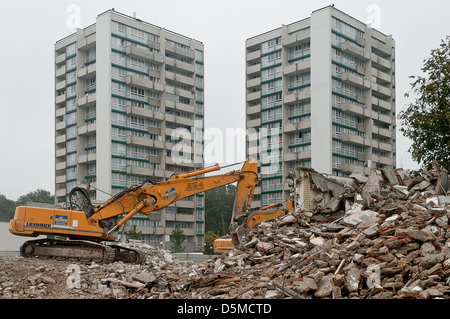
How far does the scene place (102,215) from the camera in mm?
19859

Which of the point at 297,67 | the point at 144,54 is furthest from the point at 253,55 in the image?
the point at 144,54

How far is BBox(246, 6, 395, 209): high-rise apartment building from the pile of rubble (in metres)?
47.7

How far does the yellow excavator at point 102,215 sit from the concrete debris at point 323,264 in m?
1.25

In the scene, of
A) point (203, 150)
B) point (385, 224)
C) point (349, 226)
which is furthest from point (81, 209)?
point (203, 150)

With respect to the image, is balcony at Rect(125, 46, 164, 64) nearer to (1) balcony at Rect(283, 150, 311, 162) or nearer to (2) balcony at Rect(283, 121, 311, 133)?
(2) balcony at Rect(283, 121, 311, 133)

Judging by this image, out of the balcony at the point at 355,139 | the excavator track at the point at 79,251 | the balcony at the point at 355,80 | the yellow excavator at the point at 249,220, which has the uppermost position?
the balcony at the point at 355,80

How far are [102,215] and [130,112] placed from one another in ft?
175

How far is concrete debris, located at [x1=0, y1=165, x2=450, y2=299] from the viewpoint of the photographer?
1127 centimetres

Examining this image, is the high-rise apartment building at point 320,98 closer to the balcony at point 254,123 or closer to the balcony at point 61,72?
the balcony at point 254,123

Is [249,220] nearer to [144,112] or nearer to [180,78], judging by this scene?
[144,112]

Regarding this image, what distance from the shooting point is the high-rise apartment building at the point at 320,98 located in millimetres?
69000

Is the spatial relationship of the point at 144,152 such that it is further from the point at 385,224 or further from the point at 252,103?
the point at 385,224

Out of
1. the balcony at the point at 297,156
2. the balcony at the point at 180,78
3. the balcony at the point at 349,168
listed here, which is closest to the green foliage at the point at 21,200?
the balcony at the point at 180,78
